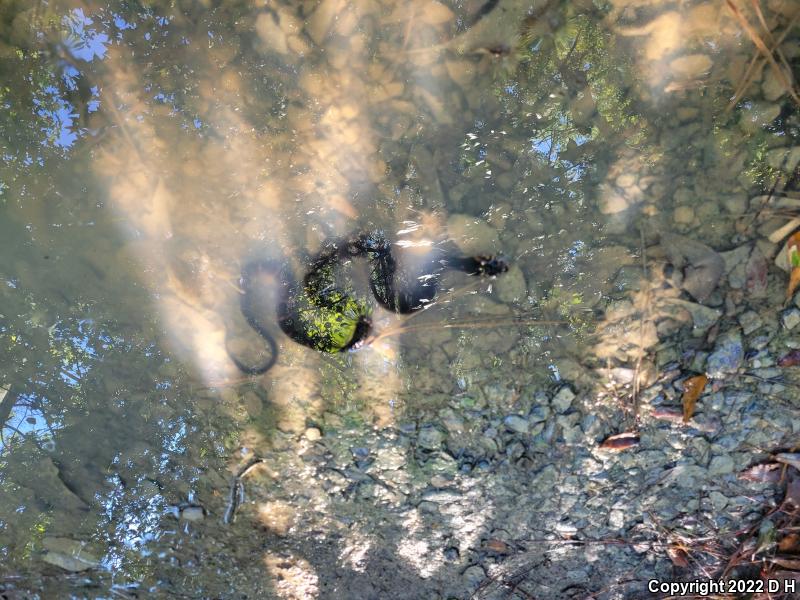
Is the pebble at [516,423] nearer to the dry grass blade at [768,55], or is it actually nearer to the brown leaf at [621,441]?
the brown leaf at [621,441]

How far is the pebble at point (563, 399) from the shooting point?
201cm

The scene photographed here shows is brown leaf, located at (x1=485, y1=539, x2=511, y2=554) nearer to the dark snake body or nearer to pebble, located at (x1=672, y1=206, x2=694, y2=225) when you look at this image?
the dark snake body

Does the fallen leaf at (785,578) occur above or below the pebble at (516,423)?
below

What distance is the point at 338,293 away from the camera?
214 cm

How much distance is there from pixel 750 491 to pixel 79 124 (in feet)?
10.9

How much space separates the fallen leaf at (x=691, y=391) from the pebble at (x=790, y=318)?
1.15 feet

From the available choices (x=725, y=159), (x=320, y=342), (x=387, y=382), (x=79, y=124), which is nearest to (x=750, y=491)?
(x=725, y=159)

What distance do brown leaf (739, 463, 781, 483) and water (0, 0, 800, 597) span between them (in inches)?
27.2

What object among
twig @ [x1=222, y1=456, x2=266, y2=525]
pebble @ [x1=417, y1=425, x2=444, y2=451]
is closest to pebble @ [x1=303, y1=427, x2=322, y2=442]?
twig @ [x1=222, y1=456, x2=266, y2=525]

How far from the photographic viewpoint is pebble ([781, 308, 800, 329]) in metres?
1.82

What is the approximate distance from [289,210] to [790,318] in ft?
6.73

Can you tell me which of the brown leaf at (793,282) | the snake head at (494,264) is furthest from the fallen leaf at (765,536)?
the snake head at (494,264)

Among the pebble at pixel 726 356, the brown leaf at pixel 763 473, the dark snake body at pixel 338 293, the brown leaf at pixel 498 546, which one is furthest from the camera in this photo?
the brown leaf at pixel 498 546

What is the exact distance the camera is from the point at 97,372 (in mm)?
2312
